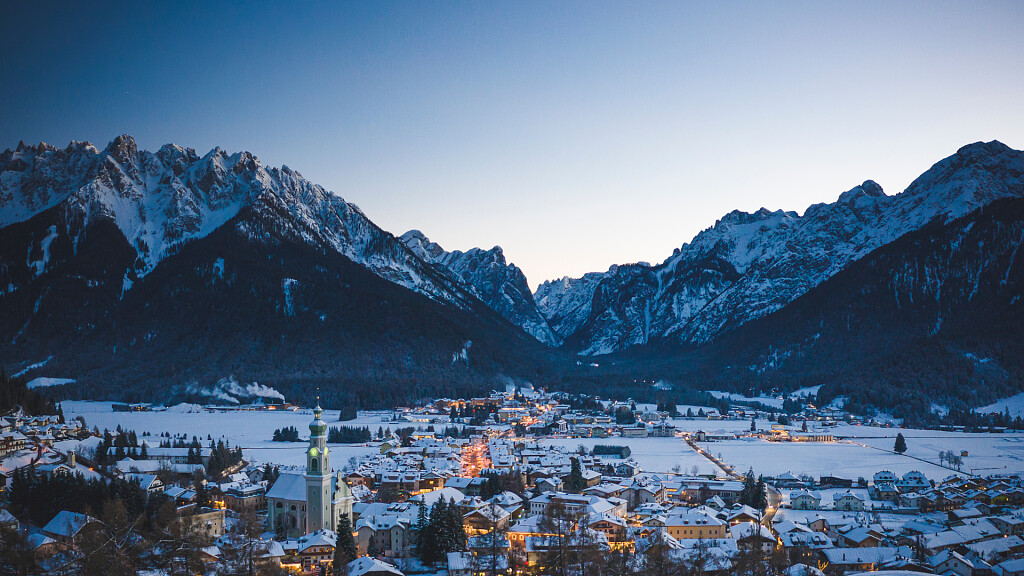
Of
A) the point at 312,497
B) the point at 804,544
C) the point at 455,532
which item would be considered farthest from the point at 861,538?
the point at 312,497

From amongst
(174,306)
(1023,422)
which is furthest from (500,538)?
(174,306)

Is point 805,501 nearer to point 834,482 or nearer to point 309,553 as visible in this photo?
point 834,482

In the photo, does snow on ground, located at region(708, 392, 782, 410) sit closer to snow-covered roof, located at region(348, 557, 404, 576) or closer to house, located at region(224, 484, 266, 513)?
house, located at region(224, 484, 266, 513)

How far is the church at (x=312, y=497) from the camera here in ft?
187

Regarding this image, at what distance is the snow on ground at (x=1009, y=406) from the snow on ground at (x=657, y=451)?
5050cm

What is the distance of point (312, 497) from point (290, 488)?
11.4 feet

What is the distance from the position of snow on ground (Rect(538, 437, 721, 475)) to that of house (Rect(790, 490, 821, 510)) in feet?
47.3

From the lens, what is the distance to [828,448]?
4328 inches

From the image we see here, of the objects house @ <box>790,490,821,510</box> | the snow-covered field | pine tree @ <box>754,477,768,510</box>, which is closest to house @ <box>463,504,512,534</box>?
pine tree @ <box>754,477,768,510</box>

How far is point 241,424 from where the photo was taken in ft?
410

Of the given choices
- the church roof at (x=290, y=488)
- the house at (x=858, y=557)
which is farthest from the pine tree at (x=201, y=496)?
the house at (x=858, y=557)

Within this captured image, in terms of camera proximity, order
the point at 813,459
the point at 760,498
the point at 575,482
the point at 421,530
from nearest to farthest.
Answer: the point at 421,530, the point at 760,498, the point at 575,482, the point at 813,459

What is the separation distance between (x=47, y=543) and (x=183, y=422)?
253 ft

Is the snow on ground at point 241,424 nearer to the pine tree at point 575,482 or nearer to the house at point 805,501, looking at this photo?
the pine tree at point 575,482
